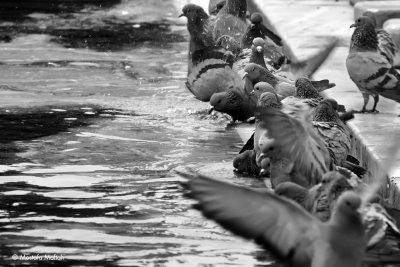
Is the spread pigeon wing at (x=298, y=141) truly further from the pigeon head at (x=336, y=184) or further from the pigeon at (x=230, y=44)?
the pigeon at (x=230, y=44)

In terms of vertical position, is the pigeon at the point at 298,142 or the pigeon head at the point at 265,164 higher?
the pigeon at the point at 298,142

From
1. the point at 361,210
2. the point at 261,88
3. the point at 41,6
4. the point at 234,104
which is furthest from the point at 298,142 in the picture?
the point at 41,6

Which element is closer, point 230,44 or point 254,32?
point 230,44

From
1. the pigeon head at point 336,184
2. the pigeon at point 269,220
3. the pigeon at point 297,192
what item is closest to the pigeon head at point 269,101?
the pigeon at point 297,192

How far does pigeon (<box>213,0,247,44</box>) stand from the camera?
13.3m

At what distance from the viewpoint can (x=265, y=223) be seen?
17.9ft

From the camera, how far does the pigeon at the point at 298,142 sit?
6.93 metres

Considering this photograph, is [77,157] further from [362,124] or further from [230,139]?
[362,124]

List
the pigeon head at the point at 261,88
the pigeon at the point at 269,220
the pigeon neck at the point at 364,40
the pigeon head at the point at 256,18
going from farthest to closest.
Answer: the pigeon head at the point at 256,18
the pigeon neck at the point at 364,40
the pigeon head at the point at 261,88
the pigeon at the point at 269,220

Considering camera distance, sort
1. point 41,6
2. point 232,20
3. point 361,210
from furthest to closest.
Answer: point 41,6
point 232,20
point 361,210

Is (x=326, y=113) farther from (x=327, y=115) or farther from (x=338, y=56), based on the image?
(x=338, y=56)

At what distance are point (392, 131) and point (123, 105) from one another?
2911 millimetres

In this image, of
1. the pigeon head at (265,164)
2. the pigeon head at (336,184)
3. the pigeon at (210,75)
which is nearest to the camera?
the pigeon head at (336,184)

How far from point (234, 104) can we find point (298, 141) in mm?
3481
